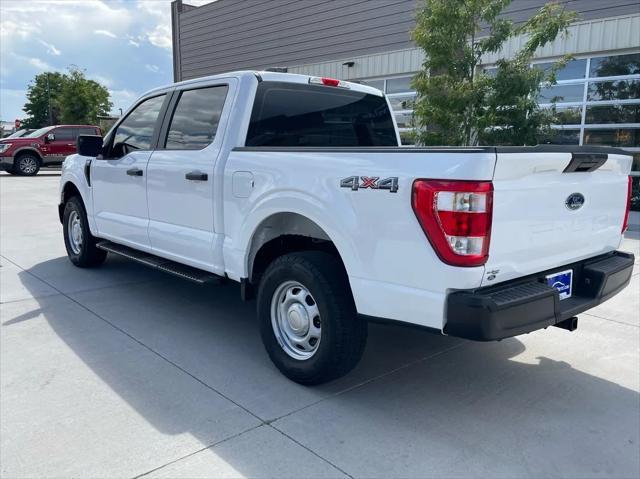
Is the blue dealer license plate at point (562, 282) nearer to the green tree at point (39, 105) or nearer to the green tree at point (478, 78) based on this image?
the green tree at point (478, 78)

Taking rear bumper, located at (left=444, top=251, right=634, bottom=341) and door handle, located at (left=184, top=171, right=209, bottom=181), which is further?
door handle, located at (left=184, top=171, right=209, bottom=181)

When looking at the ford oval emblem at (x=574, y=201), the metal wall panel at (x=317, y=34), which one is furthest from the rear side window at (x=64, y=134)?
the ford oval emblem at (x=574, y=201)

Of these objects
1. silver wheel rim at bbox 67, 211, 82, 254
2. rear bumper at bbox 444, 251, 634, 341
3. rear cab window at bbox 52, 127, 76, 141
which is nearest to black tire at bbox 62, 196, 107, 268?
silver wheel rim at bbox 67, 211, 82, 254

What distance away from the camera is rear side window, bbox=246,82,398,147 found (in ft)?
13.6

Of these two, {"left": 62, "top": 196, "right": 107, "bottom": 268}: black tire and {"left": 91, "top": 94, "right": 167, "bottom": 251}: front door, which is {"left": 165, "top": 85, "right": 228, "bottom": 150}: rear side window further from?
{"left": 62, "top": 196, "right": 107, "bottom": 268}: black tire

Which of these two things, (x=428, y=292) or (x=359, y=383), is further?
(x=359, y=383)

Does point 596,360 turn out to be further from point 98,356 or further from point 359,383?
point 98,356

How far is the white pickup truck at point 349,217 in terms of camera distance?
270 centimetres

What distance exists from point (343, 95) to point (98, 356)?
9.27ft

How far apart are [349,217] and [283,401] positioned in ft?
3.92

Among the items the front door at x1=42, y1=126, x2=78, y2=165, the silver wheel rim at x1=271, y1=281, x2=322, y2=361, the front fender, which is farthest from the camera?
the front door at x1=42, y1=126, x2=78, y2=165

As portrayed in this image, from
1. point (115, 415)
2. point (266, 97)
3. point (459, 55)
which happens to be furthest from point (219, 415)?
point (459, 55)

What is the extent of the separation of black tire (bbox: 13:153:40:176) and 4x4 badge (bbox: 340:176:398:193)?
1930 centimetres

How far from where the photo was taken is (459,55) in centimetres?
838
